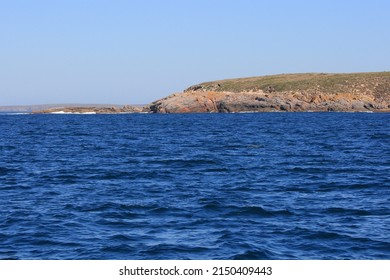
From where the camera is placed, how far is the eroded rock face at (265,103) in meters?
182

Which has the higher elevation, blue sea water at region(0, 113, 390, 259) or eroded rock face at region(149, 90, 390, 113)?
eroded rock face at region(149, 90, 390, 113)

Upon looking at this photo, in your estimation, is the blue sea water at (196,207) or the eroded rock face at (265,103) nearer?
the blue sea water at (196,207)

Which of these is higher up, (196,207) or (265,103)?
(265,103)

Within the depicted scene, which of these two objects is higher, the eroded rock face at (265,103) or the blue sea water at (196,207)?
the eroded rock face at (265,103)

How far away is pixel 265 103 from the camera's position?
18238 centimetres

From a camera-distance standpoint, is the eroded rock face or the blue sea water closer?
the blue sea water

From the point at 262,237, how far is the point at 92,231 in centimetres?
590

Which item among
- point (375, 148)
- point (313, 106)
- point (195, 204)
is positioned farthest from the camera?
point (313, 106)

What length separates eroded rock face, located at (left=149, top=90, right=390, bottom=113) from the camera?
181750 millimetres

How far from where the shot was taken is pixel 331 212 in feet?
79.4

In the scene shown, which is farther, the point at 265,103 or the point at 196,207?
the point at 265,103
